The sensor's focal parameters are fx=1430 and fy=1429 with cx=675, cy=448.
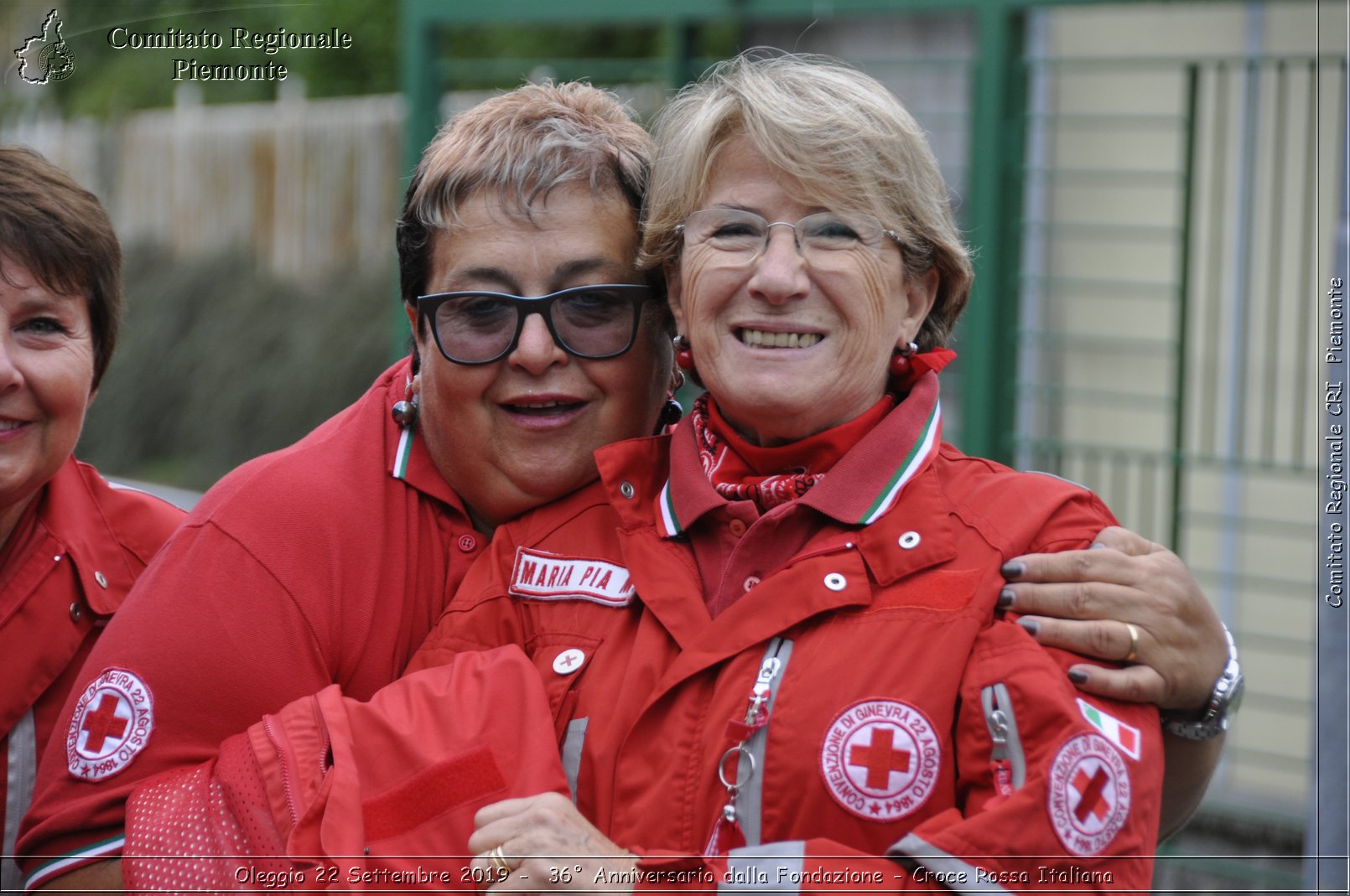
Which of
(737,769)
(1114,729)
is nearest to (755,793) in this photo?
(737,769)

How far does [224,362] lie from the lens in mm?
9945

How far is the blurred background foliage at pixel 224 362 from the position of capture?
30.2ft

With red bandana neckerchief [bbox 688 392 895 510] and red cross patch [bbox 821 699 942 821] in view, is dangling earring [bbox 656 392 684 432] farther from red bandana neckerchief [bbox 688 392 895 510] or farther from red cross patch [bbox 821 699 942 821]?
red cross patch [bbox 821 699 942 821]

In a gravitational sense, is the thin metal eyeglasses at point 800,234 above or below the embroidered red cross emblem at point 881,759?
above

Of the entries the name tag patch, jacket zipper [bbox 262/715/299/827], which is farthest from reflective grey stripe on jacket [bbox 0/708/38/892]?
the name tag patch

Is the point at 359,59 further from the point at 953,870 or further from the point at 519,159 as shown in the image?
the point at 953,870

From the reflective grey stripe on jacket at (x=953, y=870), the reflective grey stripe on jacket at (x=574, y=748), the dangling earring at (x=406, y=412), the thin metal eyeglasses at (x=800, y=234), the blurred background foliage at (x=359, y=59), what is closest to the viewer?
the reflective grey stripe on jacket at (x=953, y=870)

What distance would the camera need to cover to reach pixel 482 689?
7.38ft

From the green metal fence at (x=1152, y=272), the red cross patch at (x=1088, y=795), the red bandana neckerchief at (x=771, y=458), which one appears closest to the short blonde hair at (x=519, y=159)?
the red bandana neckerchief at (x=771, y=458)

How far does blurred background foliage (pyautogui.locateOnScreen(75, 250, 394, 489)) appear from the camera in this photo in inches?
362

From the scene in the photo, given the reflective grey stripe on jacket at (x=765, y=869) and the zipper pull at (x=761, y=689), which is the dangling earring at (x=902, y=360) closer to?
the zipper pull at (x=761, y=689)

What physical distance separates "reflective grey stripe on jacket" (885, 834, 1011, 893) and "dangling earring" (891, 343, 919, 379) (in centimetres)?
88

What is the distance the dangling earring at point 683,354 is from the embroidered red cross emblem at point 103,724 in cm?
112

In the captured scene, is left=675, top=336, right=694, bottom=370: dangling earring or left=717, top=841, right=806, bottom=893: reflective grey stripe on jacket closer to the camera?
left=717, top=841, right=806, bottom=893: reflective grey stripe on jacket
